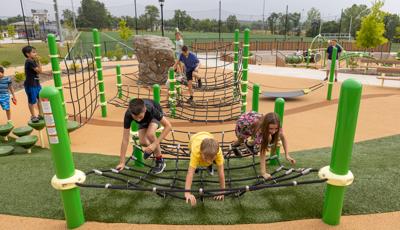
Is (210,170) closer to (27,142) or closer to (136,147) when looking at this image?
(136,147)

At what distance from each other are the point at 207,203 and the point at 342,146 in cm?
146

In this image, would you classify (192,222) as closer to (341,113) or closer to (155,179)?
(155,179)

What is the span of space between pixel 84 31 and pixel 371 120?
61.1 metres

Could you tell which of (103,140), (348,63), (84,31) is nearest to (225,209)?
(103,140)

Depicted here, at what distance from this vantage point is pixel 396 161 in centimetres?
398

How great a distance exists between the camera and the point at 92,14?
63.2m

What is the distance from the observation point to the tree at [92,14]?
62.2 meters

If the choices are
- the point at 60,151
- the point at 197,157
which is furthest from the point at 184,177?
the point at 60,151

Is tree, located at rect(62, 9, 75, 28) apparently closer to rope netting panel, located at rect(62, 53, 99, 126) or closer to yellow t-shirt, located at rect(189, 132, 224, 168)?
rope netting panel, located at rect(62, 53, 99, 126)

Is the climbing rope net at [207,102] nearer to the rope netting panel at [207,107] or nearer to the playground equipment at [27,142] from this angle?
the rope netting panel at [207,107]

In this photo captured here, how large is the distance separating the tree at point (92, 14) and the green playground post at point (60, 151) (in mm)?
64832

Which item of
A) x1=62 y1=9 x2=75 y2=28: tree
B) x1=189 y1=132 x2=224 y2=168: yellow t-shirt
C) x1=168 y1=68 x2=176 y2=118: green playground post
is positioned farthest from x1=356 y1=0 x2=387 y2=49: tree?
x1=62 y1=9 x2=75 y2=28: tree

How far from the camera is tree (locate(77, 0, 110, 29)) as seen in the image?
62219mm

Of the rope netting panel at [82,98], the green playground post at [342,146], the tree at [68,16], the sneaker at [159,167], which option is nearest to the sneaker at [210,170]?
the sneaker at [159,167]
